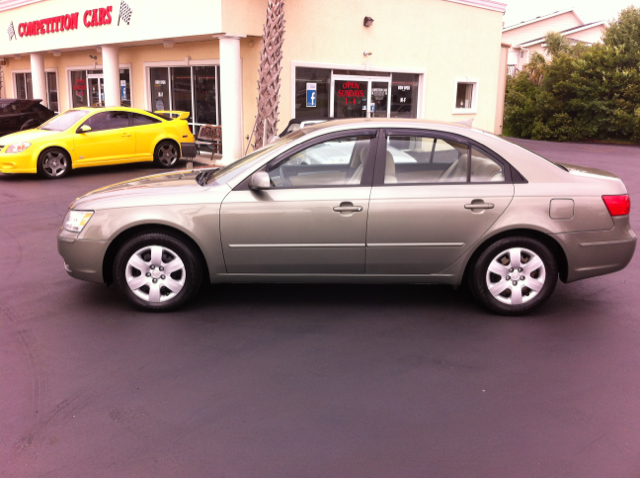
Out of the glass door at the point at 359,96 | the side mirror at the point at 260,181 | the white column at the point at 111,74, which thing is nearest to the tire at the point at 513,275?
the side mirror at the point at 260,181

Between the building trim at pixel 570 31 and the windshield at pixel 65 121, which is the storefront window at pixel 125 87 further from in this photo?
the building trim at pixel 570 31

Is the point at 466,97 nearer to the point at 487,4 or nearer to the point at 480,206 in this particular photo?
the point at 487,4

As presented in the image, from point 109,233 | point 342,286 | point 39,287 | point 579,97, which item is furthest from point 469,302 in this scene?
point 579,97

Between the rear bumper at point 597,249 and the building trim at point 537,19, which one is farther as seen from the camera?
the building trim at point 537,19

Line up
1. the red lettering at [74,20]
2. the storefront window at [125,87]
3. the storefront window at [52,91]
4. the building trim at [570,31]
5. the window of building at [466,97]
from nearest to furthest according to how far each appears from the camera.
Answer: the red lettering at [74,20]
the storefront window at [125,87]
the window of building at [466,97]
the storefront window at [52,91]
the building trim at [570,31]

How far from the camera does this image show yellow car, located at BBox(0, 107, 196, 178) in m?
12.5

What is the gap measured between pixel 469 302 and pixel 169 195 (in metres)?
2.79

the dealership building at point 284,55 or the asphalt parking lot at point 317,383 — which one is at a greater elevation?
the dealership building at point 284,55

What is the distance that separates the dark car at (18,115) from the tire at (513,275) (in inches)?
688

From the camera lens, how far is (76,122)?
13086 mm

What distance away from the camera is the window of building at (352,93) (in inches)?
650

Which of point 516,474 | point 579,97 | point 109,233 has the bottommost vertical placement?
point 516,474

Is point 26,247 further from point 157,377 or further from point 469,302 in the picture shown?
point 469,302

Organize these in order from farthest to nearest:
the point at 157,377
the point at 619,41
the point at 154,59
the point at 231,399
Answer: the point at 619,41 < the point at 154,59 < the point at 157,377 < the point at 231,399
